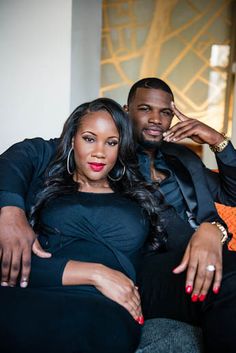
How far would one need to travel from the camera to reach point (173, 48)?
4863mm

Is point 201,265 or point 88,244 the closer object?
point 201,265

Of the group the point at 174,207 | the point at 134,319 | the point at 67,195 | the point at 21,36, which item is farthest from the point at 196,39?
the point at 134,319

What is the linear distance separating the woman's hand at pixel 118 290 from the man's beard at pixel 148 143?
0.78 meters

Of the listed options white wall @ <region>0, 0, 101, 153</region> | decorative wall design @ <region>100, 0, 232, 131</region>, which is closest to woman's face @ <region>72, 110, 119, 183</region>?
white wall @ <region>0, 0, 101, 153</region>

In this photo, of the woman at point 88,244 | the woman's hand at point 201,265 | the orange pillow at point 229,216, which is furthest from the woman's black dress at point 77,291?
the orange pillow at point 229,216

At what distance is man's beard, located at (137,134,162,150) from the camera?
1.97m

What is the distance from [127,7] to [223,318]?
4.22 m

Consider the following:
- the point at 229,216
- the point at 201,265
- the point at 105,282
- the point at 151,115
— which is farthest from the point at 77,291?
the point at 229,216

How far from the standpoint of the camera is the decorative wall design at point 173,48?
4781mm

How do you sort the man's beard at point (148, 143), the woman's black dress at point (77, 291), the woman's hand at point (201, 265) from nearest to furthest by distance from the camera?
the woman's black dress at point (77, 291) → the woman's hand at point (201, 265) → the man's beard at point (148, 143)

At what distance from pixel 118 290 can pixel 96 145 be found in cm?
56

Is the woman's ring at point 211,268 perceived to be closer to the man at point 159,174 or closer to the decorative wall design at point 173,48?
the man at point 159,174

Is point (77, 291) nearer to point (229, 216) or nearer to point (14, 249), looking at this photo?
point (14, 249)

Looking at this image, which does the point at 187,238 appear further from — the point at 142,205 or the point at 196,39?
the point at 196,39
